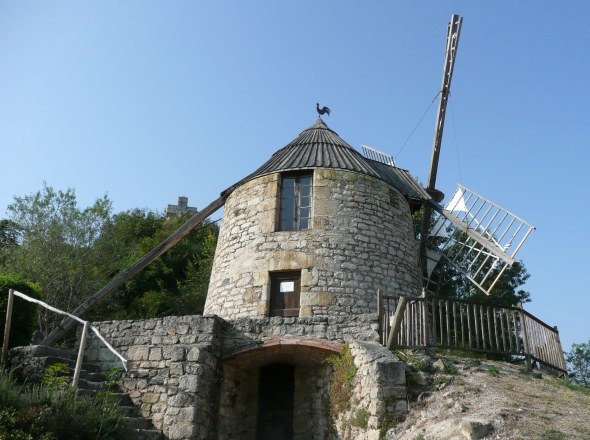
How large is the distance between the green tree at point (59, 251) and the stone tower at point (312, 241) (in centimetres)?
758

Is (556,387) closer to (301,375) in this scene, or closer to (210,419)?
(301,375)

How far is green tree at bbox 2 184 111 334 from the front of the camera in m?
17.7

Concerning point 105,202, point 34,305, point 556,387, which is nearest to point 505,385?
point 556,387

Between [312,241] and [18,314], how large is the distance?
18.3ft

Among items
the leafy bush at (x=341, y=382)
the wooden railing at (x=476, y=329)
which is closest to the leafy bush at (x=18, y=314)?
the leafy bush at (x=341, y=382)

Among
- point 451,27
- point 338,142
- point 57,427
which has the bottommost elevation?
point 57,427

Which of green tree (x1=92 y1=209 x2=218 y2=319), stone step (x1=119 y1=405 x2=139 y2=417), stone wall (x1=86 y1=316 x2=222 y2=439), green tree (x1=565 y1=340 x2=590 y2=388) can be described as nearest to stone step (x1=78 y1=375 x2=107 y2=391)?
stone wall (x1=86 y1=316 x2=222 y2=439)

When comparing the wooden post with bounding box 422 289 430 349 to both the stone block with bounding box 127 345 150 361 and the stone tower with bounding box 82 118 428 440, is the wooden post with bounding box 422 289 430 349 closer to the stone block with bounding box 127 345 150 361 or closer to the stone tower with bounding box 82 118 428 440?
the stone tower with bounding box 82 118 428 440

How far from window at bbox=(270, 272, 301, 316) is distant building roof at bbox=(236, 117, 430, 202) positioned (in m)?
2.59

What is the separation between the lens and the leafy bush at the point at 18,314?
952 centimetres

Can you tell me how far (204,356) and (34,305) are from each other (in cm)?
345

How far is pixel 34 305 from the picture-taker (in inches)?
393

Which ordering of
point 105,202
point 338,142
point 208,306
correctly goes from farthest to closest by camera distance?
point 105,202 → point 338,142 → point 208,306

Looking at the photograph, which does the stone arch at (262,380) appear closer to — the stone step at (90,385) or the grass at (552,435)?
the stone step at (90,385)
